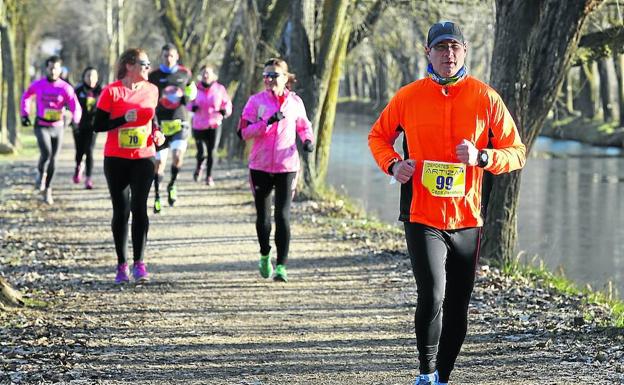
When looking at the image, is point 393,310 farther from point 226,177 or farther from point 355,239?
point 226,177

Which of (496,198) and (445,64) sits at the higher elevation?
(445,64)

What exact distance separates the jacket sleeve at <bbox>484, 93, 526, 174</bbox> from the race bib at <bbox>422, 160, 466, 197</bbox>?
0.51 feet

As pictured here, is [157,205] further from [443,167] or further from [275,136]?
[443,167]

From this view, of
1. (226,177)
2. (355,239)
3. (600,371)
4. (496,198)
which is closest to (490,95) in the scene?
(600,371)

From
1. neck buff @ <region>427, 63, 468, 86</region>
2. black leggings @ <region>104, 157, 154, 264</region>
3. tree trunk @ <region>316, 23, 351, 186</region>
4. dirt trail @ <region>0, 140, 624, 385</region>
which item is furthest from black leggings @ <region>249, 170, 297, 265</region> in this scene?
tree trunk @ <region>316, 23, 351, 186</region>

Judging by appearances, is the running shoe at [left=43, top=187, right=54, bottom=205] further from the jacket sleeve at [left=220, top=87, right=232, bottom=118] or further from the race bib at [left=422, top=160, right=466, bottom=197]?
the race bib at [left=422, top=160, right=466, bottom=197]

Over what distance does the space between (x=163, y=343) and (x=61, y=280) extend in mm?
2726

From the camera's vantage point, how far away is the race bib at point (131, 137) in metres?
9.25

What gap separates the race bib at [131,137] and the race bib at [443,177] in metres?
4.17

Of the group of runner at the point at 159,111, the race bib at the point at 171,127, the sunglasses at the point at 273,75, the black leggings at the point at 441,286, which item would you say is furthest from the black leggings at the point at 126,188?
the race bib at the point at 171,127

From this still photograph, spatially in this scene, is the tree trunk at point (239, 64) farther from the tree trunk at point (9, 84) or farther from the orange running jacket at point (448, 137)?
the orange running jacket at point (448, 137)

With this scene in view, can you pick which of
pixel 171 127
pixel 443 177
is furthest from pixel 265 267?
pixel 171 127

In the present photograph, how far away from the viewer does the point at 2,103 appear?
29281 mm

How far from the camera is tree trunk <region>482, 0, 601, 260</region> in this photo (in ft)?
31.9
